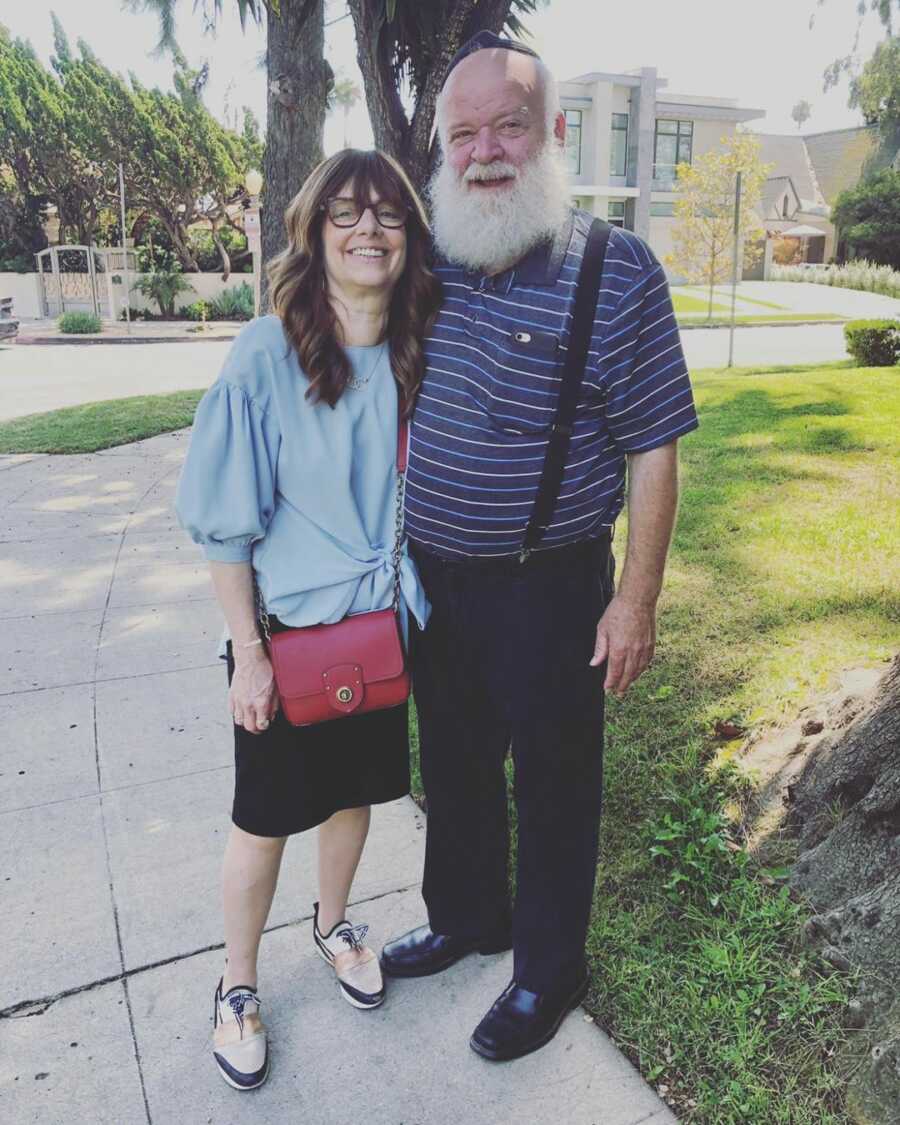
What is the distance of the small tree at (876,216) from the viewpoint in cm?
4128

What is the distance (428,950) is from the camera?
260 centimetres

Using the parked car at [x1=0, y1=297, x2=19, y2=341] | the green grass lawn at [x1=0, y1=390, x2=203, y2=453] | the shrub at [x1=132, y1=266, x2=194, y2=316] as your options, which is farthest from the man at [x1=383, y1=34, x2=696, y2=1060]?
the shrub at [x1=132, y1=266, x2=194, y2=316]

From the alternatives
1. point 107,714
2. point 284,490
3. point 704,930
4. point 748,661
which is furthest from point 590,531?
point 107,714

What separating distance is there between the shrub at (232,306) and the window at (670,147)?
24.5 meters

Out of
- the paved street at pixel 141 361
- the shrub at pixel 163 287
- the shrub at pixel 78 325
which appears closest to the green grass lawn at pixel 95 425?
the paved street at pixel 141 361

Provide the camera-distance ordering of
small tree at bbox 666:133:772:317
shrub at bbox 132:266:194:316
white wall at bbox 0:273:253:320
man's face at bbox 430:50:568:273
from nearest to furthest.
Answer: man's face at bbox 430:50:568:273
small tree at bbox 666:133:772:317
shrub at bbox 132:266:194:316
white wall at bbox 0:273:253:320

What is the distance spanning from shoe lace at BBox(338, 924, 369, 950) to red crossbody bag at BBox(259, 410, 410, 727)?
2.51ft

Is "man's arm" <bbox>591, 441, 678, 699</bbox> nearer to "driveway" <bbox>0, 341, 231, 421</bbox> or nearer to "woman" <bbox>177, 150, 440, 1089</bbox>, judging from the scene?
"woman" <bbox>177, 150, 440, 1089</bbox>

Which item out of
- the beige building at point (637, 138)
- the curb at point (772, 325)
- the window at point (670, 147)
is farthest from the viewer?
the window at point (670, 147)

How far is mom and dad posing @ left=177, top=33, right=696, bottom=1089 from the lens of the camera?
2.02 meters

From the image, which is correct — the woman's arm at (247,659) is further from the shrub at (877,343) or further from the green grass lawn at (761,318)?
the green grass lawn at (761,318)

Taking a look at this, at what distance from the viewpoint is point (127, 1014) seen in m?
2.41

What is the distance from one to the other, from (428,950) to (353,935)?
21cm

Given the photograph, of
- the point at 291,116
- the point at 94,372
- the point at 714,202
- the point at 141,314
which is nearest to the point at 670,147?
the point at 714,202
